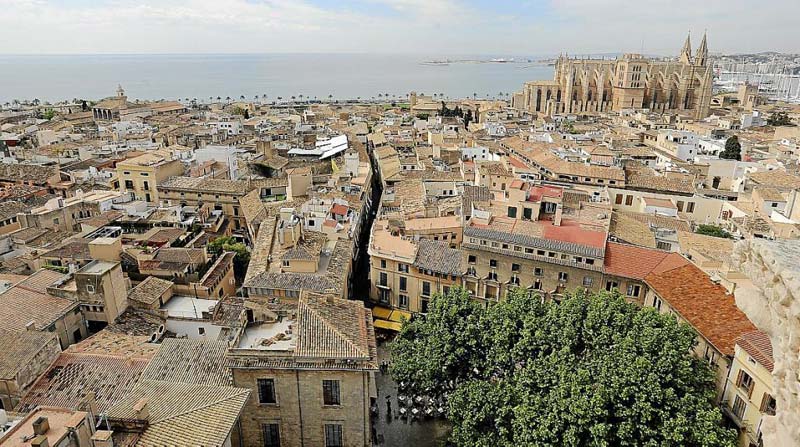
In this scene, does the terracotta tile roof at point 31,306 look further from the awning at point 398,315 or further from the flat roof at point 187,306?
the awning at point 398,315

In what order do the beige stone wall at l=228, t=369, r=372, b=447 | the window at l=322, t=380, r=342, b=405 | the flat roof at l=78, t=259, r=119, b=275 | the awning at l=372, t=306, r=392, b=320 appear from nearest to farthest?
1. the beige stone wall at l=228, t=369, r=372, b=447
2. the window at l=322, t=380, r=342, b=405
3. the flat roof at l=78, t=259, r=119, b=275
4. the awning at l=372, t=306, r=392, b=320

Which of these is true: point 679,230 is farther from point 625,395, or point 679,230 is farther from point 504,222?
point 625,395

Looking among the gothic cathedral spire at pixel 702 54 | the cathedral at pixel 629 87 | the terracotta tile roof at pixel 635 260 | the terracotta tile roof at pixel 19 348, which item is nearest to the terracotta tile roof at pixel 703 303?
the terracotta tile roof at pixel 635 260

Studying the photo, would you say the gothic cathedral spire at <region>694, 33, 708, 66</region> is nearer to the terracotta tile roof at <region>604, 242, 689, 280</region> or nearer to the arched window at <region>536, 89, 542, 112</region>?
the arched window at <region>536, 89, 542, 112</region>

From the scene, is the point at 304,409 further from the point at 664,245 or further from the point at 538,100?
the point at 538,100

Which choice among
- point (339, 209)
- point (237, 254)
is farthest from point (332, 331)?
point (339, 209)

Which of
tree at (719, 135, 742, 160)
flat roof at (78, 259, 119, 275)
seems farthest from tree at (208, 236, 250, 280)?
tree at (719, 135, 742, 160)

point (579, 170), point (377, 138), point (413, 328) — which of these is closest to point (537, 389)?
point (413, 328)
